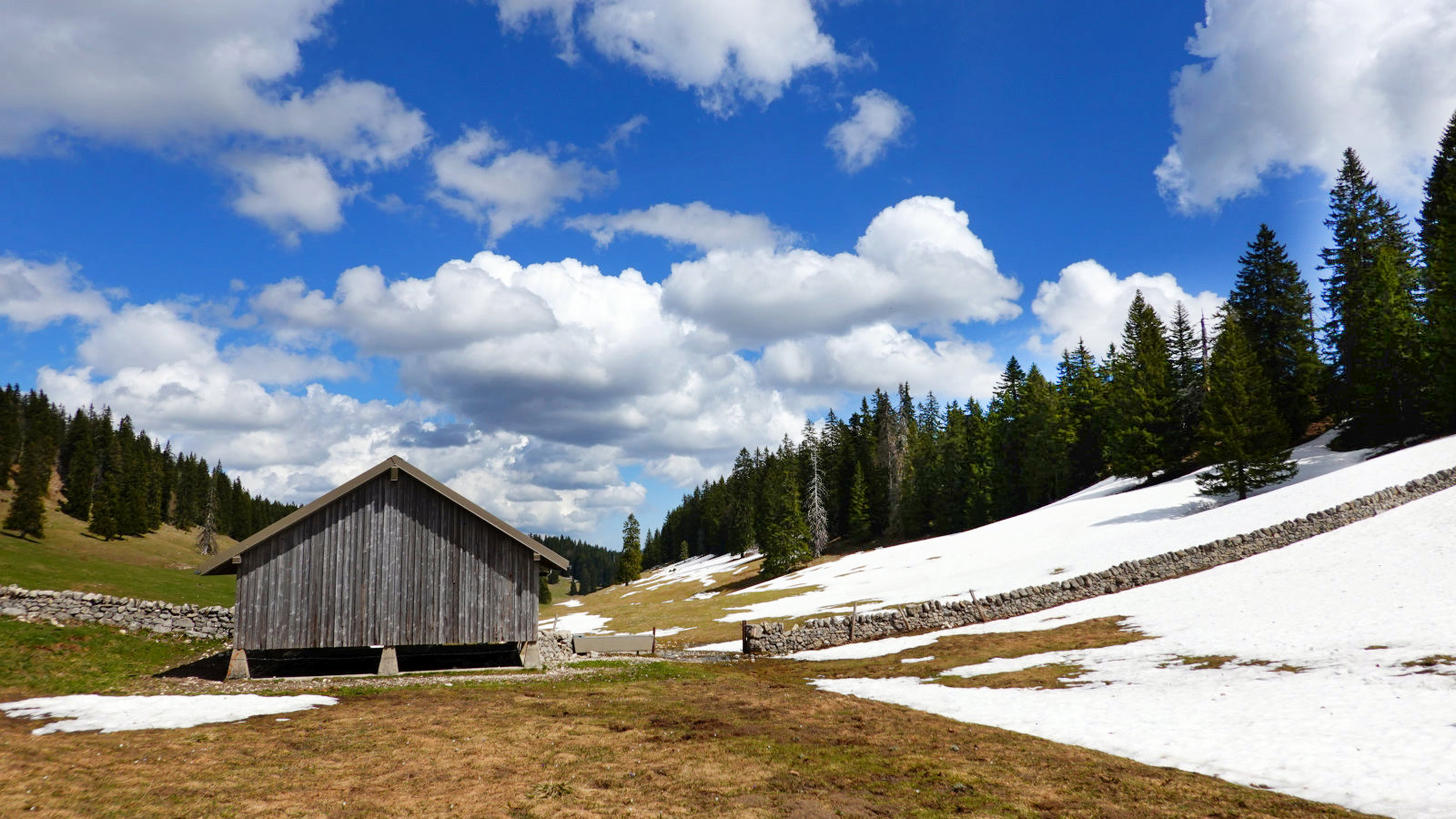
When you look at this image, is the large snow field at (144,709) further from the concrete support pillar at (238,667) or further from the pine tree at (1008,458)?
the pine tree at (1008,458)

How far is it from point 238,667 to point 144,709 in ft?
22.2

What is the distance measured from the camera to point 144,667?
77.8 ft

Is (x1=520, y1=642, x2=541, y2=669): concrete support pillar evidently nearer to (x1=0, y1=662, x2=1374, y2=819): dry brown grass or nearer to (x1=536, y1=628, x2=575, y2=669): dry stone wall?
(x1=536, y1=628, x2=575, y2=669): dry stone wall

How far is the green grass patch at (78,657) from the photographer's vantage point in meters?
19.1

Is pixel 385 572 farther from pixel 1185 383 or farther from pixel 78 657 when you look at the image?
pixel 1185 383

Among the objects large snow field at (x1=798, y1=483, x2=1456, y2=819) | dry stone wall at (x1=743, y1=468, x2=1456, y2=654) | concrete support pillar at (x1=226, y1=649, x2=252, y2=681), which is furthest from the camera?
dry stone wall at (x1=743, y1=468, x2=1456, y2=654)

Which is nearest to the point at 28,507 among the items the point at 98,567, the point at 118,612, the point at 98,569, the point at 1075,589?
the point at 98,567

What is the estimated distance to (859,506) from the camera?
97000 millimetres

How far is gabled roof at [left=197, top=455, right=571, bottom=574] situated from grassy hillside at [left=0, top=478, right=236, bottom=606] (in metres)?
19.4

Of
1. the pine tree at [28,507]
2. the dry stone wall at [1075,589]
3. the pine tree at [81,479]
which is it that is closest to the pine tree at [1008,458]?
the dry stone wall at [1075,589]

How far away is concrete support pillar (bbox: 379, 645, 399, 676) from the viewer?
78.2ft

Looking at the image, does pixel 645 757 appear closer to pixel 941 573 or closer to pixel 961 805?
pixel 961 805

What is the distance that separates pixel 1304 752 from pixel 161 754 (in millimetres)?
19291

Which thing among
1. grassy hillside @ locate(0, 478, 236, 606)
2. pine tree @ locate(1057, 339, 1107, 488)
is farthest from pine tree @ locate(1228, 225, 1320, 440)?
grassy hillside @ locate(0, 478, 236, 606)
